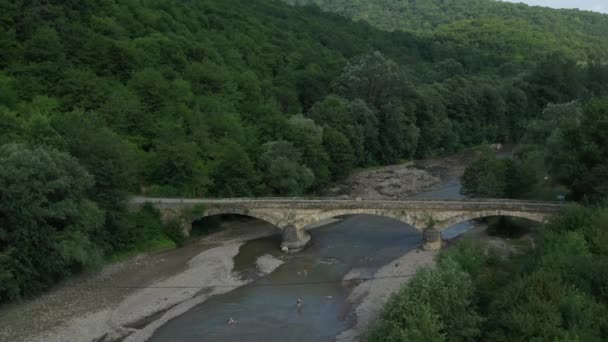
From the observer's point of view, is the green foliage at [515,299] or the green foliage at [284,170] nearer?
the green foliage at [515,299]

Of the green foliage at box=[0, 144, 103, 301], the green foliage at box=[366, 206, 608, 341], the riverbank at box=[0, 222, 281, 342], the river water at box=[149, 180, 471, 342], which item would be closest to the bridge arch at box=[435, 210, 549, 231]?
the river water at box=[149, 180, 471, 342]

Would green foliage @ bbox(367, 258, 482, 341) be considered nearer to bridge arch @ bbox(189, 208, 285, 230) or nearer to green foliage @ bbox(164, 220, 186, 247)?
bridge arch @ bbox(189, 208, 285, 230)

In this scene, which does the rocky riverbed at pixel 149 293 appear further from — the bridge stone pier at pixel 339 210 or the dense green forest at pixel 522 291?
the dense green forest at pixel 522 291

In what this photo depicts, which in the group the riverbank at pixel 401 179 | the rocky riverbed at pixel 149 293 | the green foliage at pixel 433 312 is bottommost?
the rocky riverbed at pixel 149 293

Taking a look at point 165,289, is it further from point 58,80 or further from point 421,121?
point 421,121

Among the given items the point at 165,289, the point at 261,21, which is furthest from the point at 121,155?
the point at 261,21

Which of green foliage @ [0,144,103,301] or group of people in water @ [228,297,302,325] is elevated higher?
green foliage @ [0,144,103,301]

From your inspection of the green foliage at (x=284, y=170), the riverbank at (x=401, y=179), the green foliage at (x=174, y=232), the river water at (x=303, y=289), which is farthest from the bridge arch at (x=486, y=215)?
the green foliage at (x=174, y=232)
